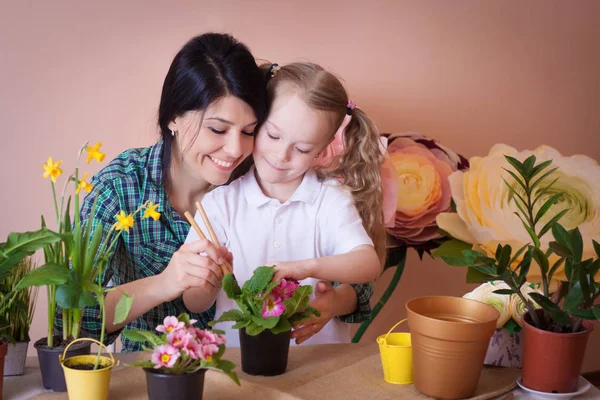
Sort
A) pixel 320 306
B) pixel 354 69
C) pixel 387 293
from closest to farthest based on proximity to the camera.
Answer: pixel 320 306
pixel 387 293
pixel 354 69

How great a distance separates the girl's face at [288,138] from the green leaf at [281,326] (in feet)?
1.69

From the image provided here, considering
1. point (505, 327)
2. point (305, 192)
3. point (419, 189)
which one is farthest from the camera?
point (419, 189)

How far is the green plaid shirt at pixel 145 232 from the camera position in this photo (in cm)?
176

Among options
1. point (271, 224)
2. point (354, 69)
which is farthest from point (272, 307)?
point (354, 69)

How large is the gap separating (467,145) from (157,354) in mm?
2106

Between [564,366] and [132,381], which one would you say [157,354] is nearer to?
[132,381]

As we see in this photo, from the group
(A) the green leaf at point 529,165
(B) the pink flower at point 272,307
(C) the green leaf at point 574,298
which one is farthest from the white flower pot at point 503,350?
(B) the pink flower at point 272,307

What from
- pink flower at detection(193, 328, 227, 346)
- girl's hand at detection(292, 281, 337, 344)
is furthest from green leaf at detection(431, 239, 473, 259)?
pink flower at detection(193, 328, 227, 346)

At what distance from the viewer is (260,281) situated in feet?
3.99

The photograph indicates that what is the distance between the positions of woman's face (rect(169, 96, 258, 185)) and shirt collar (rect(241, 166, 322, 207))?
0.41 ft

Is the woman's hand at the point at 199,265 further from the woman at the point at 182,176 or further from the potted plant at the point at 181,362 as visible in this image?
the potted plant at the point at 181,362

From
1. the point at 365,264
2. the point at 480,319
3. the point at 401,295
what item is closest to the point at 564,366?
the point at 480,319

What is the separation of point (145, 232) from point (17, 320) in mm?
571

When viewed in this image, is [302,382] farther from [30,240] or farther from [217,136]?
[217,136]
